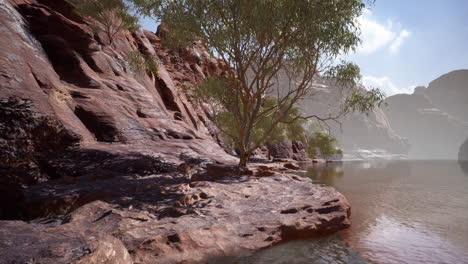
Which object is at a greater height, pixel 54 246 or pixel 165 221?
pixel 54 246

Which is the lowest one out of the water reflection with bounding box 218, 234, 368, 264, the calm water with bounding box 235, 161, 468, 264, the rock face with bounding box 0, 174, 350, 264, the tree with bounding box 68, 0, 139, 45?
the water reflection with bounding box 218, 234, 368, 264

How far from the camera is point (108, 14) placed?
31672 millimetres

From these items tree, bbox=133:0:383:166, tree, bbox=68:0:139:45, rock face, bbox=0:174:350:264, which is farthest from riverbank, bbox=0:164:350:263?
tree, bbox=68:0:139:45

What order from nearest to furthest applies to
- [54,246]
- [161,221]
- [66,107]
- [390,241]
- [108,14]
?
[54,246] < [161,221] < [390,241] < [66,107] < [108,14]

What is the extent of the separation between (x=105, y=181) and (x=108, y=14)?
2862cm

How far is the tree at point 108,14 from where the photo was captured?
28.3 metres

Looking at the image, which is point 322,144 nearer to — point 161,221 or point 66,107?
point 66,107

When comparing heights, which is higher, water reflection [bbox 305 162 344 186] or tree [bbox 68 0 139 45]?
tree [bbox 68 0 139 45]

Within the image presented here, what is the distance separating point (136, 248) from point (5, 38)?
1540 cm

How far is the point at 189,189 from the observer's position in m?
10.1

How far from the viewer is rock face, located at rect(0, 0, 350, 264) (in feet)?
19.9

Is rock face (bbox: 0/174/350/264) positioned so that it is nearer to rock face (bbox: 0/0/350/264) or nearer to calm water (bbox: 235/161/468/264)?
rock face (bbox: 0/0/350/264)

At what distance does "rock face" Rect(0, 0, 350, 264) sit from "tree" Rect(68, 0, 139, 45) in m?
6.92

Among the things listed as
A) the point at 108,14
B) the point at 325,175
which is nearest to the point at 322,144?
the point at 325,175
